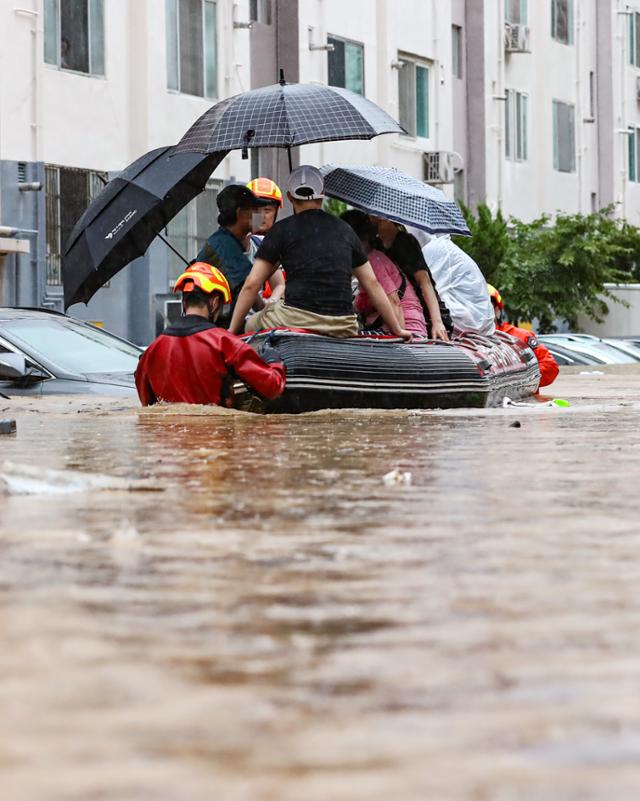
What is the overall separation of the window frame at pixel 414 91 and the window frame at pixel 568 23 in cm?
796

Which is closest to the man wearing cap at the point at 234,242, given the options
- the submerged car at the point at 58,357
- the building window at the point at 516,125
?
the submerged car at the point at 58,357

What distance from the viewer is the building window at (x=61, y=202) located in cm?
2534

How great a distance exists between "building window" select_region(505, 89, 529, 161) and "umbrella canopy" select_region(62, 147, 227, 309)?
27.8 m

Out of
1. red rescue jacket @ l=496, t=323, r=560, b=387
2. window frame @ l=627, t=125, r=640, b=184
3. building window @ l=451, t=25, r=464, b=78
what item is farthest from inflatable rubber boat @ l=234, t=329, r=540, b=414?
window frame @ l=627, t=125, r=640, b=184

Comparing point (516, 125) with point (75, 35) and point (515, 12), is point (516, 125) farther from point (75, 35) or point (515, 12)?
point (75, 35)

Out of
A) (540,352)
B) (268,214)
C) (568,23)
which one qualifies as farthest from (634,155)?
(268,214)

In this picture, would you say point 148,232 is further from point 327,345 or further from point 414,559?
point 414,559

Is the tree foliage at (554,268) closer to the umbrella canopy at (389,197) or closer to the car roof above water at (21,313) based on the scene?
the car roof above water at (21,313)

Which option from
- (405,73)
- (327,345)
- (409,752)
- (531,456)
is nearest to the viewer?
(409,752)

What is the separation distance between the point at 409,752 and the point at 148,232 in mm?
11270

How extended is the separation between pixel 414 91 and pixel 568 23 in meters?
9.98

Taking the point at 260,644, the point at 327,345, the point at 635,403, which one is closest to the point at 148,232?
the point at 327,345

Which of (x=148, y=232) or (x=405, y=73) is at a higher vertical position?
(x=405, y=73)

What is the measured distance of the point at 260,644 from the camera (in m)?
3.68
